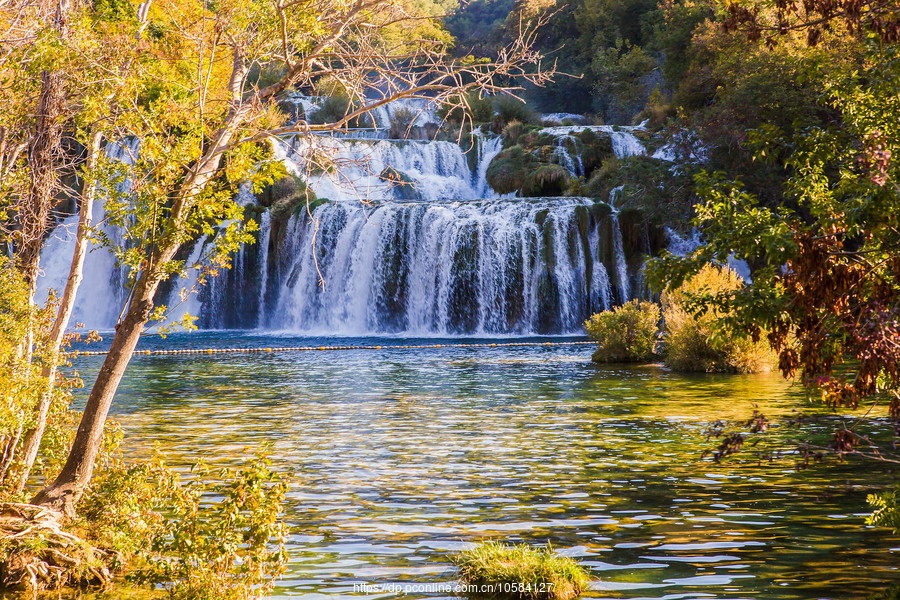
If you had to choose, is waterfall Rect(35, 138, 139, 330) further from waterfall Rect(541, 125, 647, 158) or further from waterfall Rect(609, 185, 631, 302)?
waterfall Rect(609, 185, 631, 302)

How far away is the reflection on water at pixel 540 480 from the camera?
6.72m

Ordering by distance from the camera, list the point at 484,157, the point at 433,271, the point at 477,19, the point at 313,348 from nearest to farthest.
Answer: the point at 313,348 → the point at 433,271 → the point at 484,157 → the point at 477,19

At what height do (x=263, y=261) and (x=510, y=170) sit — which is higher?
(x=510, y=170)

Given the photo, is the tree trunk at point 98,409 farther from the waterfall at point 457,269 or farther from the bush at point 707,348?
the waterfall at point 457,269

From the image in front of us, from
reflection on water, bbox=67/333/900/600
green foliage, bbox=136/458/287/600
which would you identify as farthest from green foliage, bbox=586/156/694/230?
green foliage, bbox=136/458/287/600

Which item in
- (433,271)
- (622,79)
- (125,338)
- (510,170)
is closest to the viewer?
(125,338)

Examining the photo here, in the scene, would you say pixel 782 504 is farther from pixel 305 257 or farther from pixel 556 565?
pixel 305 257

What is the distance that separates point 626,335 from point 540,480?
45.5 ft

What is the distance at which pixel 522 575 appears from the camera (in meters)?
6.22

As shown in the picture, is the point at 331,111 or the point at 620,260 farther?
the point at 331,111

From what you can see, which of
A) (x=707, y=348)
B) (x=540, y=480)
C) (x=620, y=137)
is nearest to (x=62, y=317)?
(x=540, y=480)

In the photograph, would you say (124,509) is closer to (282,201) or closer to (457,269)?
(457,269)

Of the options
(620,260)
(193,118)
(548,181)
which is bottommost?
(193,118)

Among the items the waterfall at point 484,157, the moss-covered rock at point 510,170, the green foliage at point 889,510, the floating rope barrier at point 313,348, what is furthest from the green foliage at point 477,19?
the green foliage at point 889,510
